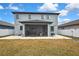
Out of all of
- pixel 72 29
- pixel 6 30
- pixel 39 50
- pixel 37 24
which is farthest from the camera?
pixel 37 24

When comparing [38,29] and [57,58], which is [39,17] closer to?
[38,29]

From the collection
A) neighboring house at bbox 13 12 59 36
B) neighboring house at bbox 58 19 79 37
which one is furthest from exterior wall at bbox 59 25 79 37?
neighboring house at bbox 13 12 59 36

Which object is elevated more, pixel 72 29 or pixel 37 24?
pixel 37 24

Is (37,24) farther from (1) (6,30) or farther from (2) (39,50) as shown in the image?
(2) (39,50)

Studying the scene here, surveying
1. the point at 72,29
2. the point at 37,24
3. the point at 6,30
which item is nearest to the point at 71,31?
the point at 72,29

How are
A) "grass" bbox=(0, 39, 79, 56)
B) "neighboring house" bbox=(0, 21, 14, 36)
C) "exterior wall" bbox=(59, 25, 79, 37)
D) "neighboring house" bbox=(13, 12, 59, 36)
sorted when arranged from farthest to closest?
"neighboring house" bbox=(13, 12, 59, 36) → "exterior wall" bbox=(59, 25, 79, 37) → "neighboring house" bbox=(0, 21, 14, 36) → "grass" bbox=(0, 39, 79, 56)

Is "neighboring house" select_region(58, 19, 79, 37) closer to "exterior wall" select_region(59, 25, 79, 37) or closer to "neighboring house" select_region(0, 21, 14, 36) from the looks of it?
"exterior wall" select_region(59, 25, 79, 37)

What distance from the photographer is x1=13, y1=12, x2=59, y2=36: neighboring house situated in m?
18.8

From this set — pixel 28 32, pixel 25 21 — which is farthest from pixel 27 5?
pixel 28 32

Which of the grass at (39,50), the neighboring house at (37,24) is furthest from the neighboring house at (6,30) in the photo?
the grass at (39,50)

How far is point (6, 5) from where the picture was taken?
10.7 meters

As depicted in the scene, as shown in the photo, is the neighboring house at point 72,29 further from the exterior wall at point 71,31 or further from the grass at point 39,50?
the grass at point 39,50

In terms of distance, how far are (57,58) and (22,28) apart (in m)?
13.8

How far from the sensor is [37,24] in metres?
18.9
